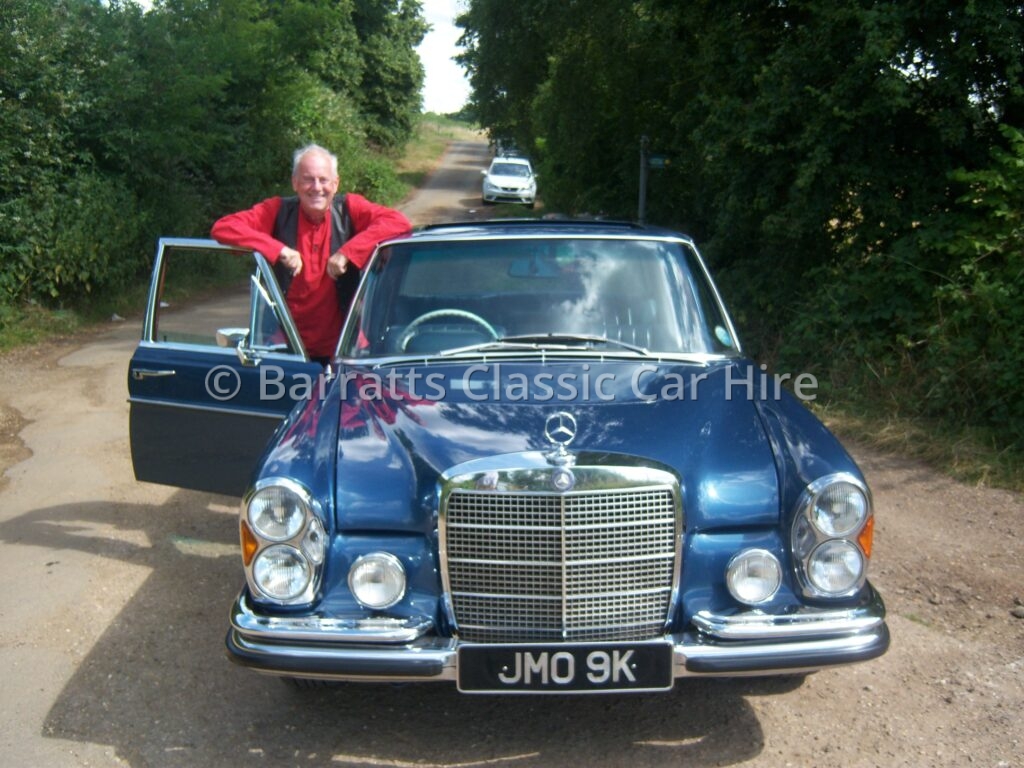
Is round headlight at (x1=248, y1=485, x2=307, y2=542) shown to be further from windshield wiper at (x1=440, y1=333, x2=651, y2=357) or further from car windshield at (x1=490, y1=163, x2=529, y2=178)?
car windshield at (x1=490, y1=163, x2=529, y2=178)

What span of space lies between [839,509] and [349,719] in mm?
1893

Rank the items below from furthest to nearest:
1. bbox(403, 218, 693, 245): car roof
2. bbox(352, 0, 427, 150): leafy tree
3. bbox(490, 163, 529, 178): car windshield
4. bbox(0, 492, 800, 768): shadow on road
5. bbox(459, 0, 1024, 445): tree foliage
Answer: bbox(352, 0, 427, 150): leafy tree, bbox(490, 163, 529, 178): car windshield, bbox(459, 0, 1024, 445): tree foliage, bbox(403, 218, 693, 245): car roof, bbox(0, 492, 800, 768): shadow on road

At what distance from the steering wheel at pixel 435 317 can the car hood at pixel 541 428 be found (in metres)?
0.29

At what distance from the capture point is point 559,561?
11.2ft

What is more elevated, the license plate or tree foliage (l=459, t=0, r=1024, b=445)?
tree foliage (l=459, t=0, r=1024, b=445)

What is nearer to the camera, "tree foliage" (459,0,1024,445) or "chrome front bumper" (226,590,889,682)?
"chrome front bumper" (226,590,889,682)

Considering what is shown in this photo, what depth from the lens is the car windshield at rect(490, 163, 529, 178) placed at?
117ft

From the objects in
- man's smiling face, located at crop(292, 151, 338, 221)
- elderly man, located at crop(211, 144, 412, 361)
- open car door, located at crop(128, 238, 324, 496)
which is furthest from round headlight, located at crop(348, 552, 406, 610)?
man's smiling face, located at crop(292, 151, 338, 221)

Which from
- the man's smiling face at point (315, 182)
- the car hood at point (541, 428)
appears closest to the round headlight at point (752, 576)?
the car hood at point (541, 428)

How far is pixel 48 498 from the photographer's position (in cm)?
675

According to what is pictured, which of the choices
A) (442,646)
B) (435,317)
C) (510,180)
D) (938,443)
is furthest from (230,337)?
(510,180)

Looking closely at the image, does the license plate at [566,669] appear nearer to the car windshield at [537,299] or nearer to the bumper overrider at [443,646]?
the bumper overrider at [443,646]

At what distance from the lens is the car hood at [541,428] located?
347cm

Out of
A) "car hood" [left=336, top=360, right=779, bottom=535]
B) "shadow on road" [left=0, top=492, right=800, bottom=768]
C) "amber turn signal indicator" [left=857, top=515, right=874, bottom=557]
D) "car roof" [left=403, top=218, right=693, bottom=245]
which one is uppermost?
"car roof" [left=403, top=218, right=693, bottom=245]
